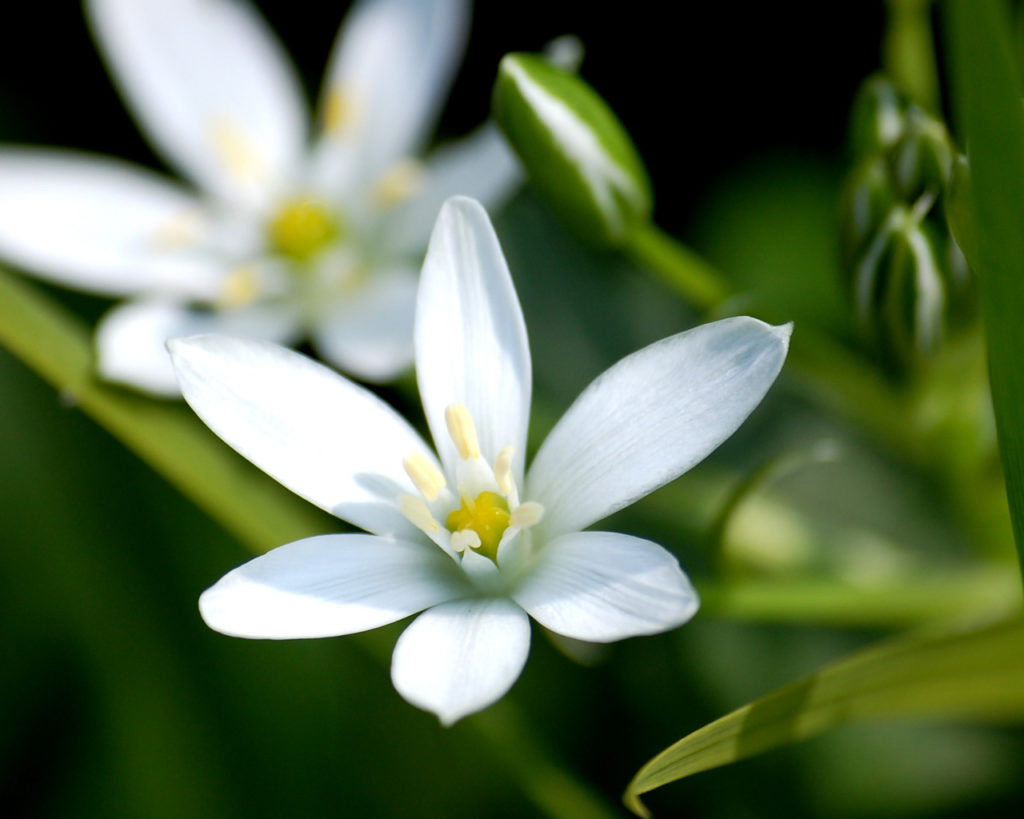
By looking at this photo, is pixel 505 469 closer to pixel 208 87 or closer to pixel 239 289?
pixel 239 289

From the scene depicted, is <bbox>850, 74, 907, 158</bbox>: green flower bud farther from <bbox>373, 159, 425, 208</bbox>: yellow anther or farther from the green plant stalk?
<bbox>373, 159, 425, 208</bbox>: yellow anther

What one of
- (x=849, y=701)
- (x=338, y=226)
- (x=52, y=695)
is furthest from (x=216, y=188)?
(x=849, y=701)

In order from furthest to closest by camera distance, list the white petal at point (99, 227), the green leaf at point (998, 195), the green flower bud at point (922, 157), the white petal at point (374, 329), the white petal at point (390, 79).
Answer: the white petal at point (390, 79)
the white petal at point (99, 227)
the white petal at point (374, 329)
the green flower bud at point (922, 157)
the green leaf at point (998, 195)

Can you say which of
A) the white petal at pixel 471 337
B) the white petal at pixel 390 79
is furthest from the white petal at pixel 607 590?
the white petal at pixel 390 79

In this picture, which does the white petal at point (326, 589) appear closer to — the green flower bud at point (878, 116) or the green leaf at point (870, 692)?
the green leaf at point (870, 692)

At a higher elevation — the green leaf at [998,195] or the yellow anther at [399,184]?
the green leaf at [998,195]

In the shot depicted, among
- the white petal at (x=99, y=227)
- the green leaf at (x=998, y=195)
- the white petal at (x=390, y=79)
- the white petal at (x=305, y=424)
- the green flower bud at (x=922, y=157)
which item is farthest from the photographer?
the white petal at (x=390, y=79)
